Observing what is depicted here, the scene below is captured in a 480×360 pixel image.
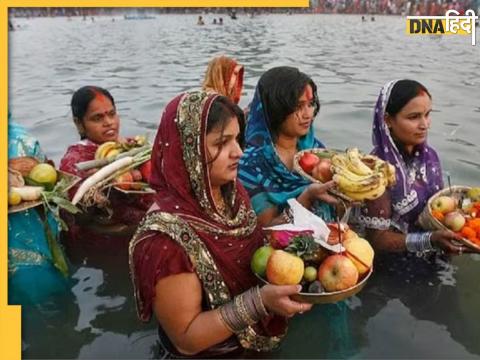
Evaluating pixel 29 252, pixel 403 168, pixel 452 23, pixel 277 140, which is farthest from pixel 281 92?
pixel 452 23

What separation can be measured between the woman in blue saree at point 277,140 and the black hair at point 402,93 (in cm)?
51

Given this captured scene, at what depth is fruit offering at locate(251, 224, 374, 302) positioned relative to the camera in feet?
7.05

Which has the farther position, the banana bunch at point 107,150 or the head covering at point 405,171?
the banana bunch at point 107,150

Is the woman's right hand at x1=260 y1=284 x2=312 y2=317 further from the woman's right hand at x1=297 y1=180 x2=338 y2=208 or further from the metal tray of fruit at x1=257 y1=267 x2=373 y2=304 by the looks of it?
the woman's right hand at x1=297 y1=180 x2=338 y2=208

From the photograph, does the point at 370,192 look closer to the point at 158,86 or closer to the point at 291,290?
the point at 291,290

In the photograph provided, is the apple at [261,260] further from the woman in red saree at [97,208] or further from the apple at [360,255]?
the woman in red saree at [97,208]

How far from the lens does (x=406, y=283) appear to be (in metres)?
3.73

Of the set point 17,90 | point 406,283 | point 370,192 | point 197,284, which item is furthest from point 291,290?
point 17,90

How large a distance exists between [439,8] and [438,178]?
31.3 metres

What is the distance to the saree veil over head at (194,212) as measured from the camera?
215cm

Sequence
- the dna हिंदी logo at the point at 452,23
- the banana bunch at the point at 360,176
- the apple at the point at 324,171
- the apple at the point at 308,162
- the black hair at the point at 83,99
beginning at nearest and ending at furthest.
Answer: the banana bunch at the point at 360,176, the apple at the point at 324,171, the apple at the point at 308,162, the black hair at the point at 83,99, the dna हिंदी logo at the point at 452,23

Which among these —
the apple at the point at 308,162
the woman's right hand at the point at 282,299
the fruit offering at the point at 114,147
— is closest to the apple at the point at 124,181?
the fruit offering at the point at 114,147

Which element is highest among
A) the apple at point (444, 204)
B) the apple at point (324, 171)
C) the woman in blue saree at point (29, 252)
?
the apple at point (324, 171)

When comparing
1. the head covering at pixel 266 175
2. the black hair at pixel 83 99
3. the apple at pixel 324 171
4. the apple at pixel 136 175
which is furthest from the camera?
the black hair at pixel 83 99
